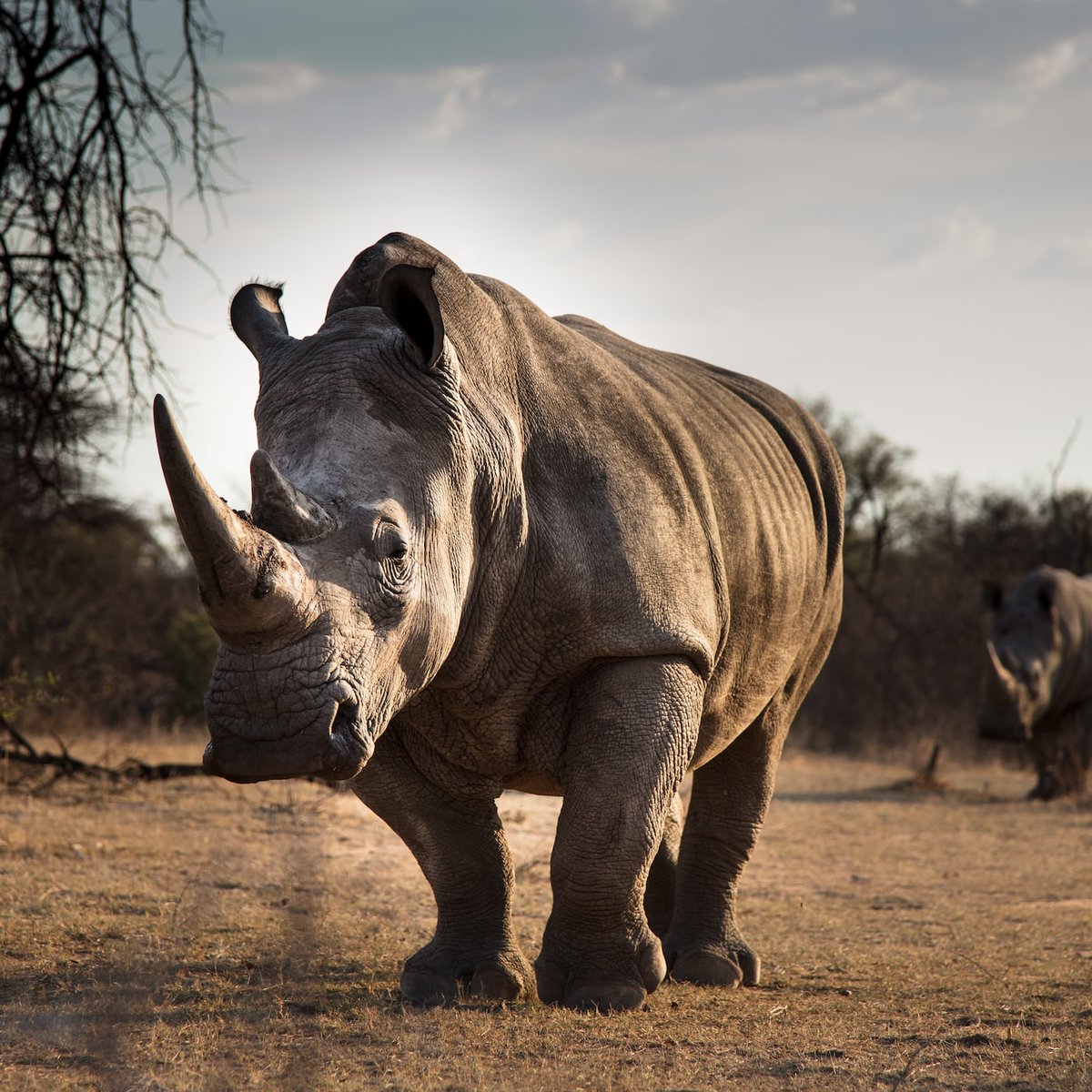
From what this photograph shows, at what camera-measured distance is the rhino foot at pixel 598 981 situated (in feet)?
13.9

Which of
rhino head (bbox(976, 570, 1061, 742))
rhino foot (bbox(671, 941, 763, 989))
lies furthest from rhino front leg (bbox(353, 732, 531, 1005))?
rhino head (bbox(976, 570, 1061, 742))

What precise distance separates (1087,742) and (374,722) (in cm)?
1077

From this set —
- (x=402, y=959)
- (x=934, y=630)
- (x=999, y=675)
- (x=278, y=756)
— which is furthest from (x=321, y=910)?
(x=934, y=630)

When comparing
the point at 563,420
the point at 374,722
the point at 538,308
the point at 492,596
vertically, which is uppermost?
the point at 538,308

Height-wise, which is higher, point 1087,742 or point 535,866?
point 1087,742

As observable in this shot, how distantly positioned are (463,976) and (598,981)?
19.3 inches

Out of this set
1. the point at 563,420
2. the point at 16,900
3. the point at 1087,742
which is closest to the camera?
the point at 563,420

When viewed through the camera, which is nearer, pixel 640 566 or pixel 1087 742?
pixel 640 566

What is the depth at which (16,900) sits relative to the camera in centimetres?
562

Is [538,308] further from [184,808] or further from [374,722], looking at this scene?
[184,808]

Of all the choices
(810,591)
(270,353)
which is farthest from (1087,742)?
(270,353)

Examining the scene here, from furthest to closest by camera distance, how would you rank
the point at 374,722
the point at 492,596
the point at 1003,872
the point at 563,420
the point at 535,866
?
the point at 1003,872, the point at 535,866, the point at 563,420, the point at 492,596, the point at 374,722

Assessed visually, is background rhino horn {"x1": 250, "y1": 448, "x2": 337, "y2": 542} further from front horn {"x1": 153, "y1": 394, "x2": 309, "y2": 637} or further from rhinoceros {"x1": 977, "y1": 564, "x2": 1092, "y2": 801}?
rhinoceros {"x1": 977, "y1": 564, "x2": 1092, "y2": 801}

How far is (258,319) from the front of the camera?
169 inches
